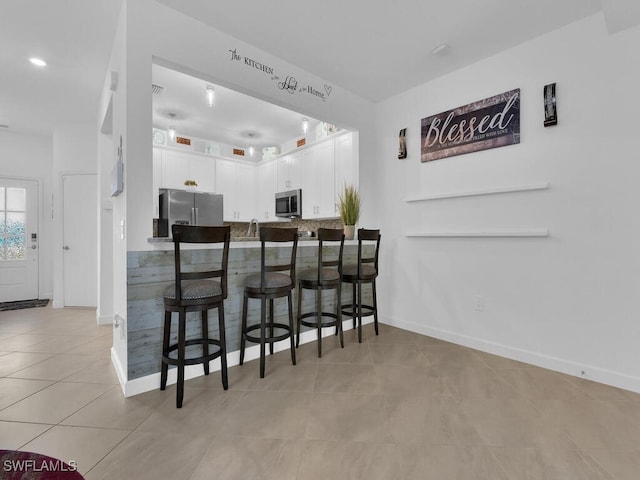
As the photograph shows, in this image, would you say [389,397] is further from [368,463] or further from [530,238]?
[530,238]

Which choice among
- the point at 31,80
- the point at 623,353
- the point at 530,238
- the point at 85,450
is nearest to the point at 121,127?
the point at 85,450

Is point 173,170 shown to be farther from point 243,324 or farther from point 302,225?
point 243,324

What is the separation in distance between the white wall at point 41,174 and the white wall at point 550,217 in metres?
6.28

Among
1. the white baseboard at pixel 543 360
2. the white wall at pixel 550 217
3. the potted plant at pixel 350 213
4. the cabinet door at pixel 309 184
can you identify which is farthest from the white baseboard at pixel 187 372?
the cabinet door at pixel 309 184

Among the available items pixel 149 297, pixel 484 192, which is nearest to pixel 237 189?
pixel 149 297

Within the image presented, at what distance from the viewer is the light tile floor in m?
1.41

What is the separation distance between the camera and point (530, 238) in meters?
2.61

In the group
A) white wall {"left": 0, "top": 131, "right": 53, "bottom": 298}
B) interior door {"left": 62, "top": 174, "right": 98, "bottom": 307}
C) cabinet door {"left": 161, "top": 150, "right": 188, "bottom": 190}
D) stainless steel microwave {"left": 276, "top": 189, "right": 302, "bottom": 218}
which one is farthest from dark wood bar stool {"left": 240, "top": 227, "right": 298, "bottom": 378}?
white wall {"left": 0, "top": 131, "right": 53, "bottom": 298}

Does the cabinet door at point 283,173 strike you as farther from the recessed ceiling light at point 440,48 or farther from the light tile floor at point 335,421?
the light tile floor at point 335,421

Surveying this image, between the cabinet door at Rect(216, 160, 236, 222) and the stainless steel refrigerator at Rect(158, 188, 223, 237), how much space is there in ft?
1.20

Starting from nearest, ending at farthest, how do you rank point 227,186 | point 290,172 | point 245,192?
point 290,172, point 227,186, point 245,192

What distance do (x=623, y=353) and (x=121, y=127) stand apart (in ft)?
13.1

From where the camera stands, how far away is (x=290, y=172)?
532 centimetres

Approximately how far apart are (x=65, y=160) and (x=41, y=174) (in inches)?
49.2
